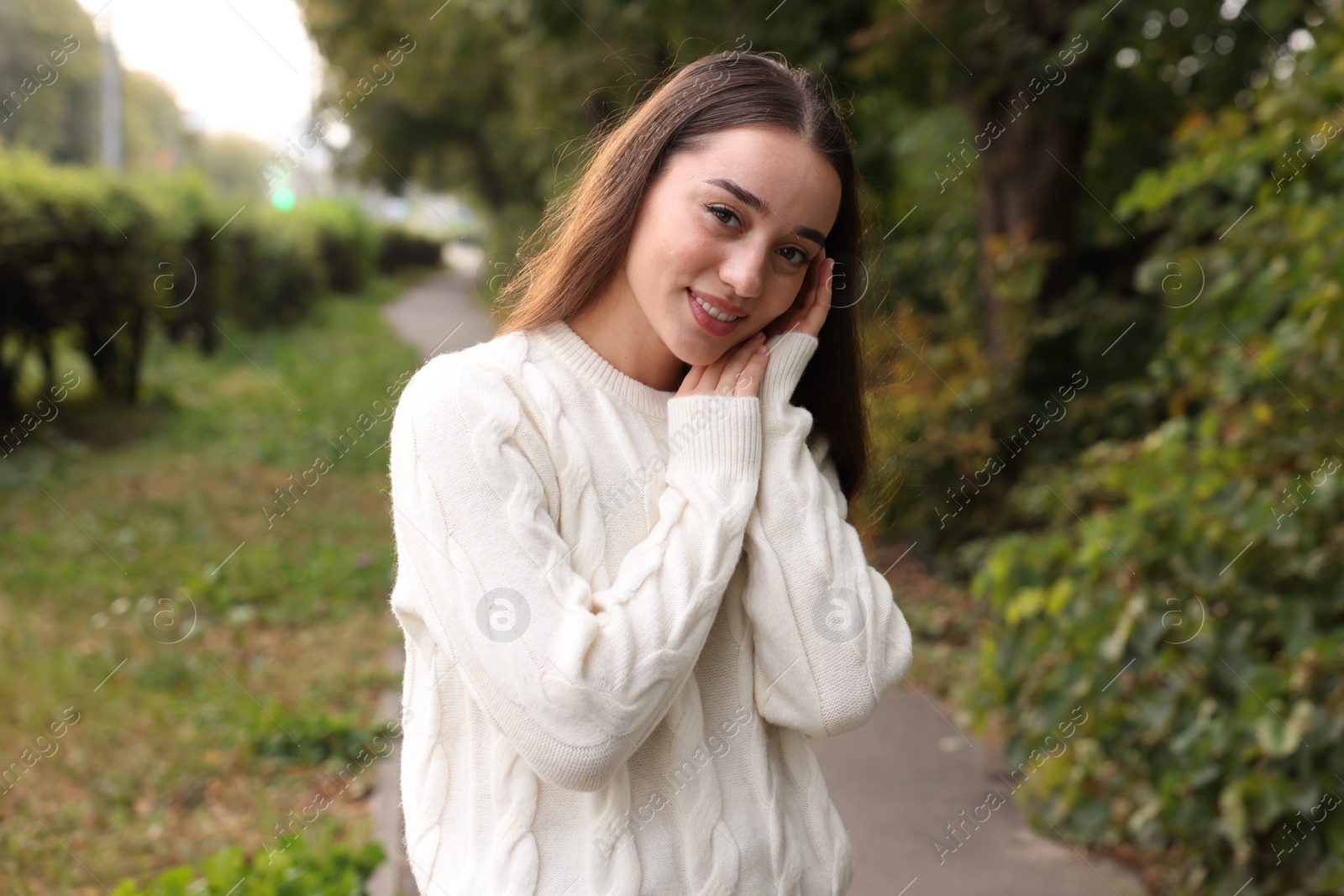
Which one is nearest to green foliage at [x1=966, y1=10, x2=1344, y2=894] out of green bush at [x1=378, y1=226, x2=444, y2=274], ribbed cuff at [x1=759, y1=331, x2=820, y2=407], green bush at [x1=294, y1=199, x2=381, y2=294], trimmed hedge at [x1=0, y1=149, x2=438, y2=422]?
ribbed cuff at [x1=759, y1=331, x2=820, y2=407]

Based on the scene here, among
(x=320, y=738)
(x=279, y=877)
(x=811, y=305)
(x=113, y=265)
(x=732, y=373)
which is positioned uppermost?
(x=811, y=305)

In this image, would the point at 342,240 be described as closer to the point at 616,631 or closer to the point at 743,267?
the point at 743,267

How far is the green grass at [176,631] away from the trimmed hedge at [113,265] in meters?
0.68

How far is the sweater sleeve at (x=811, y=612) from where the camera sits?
4.87 feet

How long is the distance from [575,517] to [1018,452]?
6.03 meters

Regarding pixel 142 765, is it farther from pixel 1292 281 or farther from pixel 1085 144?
pixel 1085 144

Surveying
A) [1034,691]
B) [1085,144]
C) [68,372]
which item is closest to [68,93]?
[68,372]

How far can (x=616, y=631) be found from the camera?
1336 mm

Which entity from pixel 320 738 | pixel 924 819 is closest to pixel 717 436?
pixel 924 819

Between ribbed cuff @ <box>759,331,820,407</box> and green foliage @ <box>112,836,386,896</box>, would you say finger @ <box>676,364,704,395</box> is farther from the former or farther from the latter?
green foliage @ <box>112,836,386,896</box>

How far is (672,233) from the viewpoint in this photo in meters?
1.51

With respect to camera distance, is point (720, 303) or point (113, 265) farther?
point (113, 265)

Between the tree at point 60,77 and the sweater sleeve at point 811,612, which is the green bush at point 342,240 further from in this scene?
the sweater sleeve at point 811,612

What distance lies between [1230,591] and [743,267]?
236 cm
